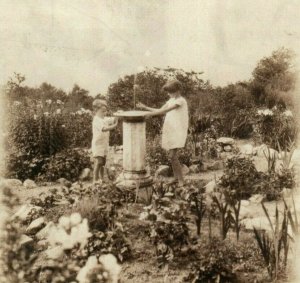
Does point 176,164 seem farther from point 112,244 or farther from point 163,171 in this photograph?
point 112,244

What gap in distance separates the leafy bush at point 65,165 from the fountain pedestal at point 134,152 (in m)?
1.90

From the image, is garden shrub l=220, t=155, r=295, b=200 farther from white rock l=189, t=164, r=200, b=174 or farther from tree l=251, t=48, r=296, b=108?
tree l=251, t=48, r=296, b=108

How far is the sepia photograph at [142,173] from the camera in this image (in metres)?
3.41

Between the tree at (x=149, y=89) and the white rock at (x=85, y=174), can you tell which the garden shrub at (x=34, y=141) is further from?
the tree at (x=149, y=89)

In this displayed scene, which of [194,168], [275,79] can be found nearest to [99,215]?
[194,168]

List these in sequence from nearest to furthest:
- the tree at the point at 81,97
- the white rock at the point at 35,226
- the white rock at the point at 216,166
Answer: the white rock at the point at 35,226, the white rock at the point at 216,166, the tree at the point at 81,97

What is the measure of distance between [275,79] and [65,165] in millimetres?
8060

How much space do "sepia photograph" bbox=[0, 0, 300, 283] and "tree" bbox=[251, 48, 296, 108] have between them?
1897 millimetres

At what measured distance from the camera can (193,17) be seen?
605 centimetres

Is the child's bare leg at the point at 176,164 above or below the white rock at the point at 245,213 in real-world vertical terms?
above

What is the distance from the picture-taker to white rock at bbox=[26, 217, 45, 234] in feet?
15.1

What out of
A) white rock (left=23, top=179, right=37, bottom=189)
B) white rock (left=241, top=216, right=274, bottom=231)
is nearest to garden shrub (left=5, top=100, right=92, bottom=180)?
white rock (left=23, top=179, right=37, bottom=189)

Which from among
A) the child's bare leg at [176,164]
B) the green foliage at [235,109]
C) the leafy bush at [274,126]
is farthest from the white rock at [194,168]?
the green foliage at [235,109]

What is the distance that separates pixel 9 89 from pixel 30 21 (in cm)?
418
